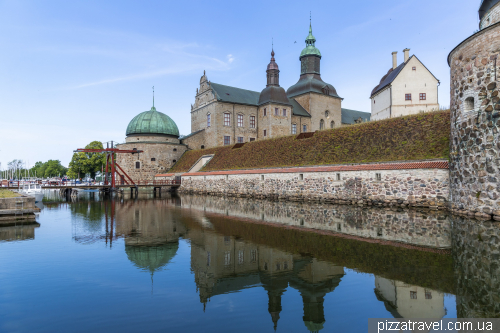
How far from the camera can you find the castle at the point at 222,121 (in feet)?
150

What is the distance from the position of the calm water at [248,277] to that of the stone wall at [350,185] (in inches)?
166

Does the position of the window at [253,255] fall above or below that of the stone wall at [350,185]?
below

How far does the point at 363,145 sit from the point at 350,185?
353cm

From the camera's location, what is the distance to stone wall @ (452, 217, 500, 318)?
494cm

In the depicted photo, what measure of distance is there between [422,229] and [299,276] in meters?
6.60

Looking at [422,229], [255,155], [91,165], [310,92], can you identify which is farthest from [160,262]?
[91,165]

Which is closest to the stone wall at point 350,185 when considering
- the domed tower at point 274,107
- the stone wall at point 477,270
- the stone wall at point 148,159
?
the stone wall at point 477,270

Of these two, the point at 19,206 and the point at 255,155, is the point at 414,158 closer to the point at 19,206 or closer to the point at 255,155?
the point at 255,155

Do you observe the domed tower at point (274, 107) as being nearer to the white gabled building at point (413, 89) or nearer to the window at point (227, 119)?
the window at point (227, 119)

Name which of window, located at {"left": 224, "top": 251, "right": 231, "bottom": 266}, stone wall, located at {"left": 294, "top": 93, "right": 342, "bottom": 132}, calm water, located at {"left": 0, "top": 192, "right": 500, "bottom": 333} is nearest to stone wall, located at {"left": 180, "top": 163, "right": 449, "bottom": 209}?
calm water, located at {"left": 0, "top": 192, "right": 500, "bottom": 333}

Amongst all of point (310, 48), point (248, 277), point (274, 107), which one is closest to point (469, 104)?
point (248, 277)

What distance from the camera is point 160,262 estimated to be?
8180 millimetres

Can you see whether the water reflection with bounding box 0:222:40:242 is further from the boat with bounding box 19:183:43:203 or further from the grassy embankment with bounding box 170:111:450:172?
the grassy embankment with bounding box 170:111:450:172

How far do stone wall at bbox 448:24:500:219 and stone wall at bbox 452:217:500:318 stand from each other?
2.37m
